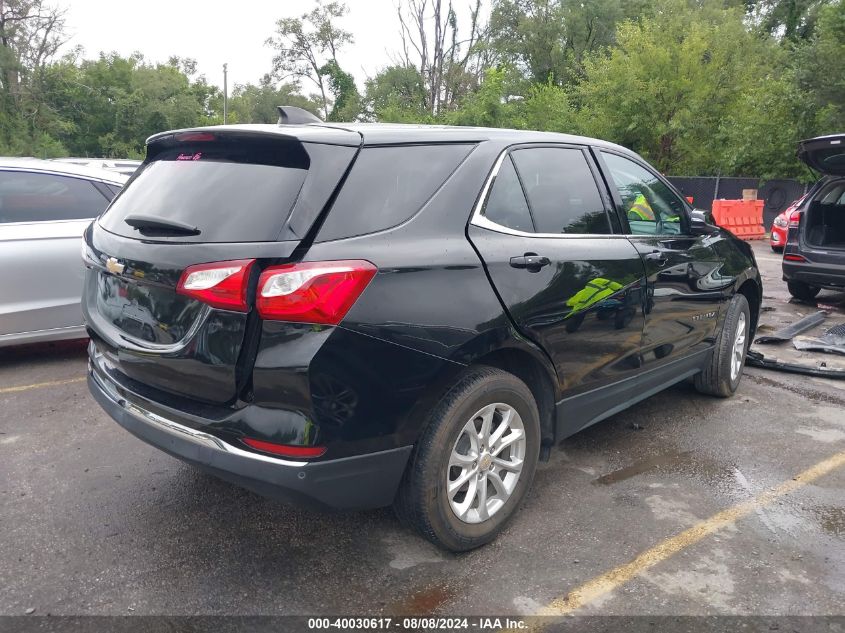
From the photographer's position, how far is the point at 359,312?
243 cm

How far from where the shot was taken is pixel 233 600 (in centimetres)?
260

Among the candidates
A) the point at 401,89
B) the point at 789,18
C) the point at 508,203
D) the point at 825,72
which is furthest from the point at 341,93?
the point at 508,203

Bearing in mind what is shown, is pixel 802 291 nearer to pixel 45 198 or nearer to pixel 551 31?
pixel 45 198

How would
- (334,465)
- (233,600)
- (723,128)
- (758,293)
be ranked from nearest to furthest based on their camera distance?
(334,465) → (233,600) → (758,293) → (723,128)

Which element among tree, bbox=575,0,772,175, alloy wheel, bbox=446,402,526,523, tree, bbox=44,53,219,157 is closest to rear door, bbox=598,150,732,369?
alloy wheel, bbox=446,402,526,523

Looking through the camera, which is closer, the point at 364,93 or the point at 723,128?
the point at 723,128

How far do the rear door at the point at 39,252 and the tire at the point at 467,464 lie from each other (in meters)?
3.77

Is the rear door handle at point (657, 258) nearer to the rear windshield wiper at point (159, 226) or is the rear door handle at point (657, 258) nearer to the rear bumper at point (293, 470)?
the rear bumper at point (293, 470)

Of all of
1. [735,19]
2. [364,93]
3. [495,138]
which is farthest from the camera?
[364,93]

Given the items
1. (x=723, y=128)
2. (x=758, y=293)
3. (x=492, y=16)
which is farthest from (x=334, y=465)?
(x=492, y=16)

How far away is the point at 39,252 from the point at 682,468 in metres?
4.70

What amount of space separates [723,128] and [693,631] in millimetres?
25516

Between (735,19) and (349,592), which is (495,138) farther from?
(735,19)

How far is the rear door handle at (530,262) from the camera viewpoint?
297 cm
